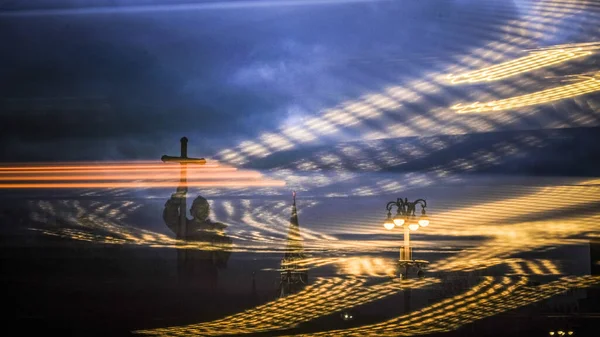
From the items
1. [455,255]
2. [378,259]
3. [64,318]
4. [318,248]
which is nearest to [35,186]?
[64,318]

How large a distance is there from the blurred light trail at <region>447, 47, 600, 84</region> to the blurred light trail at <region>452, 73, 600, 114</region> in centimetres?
36

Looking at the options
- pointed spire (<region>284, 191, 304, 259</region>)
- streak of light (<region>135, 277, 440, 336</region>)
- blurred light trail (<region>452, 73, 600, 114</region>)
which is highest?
blurred light trail (<region>452, 73, 600, 114</region>)

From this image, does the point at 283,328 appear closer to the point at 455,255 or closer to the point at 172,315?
the point at 172,315

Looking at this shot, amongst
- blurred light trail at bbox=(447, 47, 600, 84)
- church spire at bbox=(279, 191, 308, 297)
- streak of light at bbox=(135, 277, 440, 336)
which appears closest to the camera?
blurred light trail at bbox=(447, 47, 600, 84)

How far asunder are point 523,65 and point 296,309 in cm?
606

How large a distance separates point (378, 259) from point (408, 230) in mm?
3074

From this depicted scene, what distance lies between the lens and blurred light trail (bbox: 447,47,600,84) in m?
8.38

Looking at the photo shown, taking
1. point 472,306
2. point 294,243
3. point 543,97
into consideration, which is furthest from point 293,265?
point 543,97

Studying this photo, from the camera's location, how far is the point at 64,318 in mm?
11094

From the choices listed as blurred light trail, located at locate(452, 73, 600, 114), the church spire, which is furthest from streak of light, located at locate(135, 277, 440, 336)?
blurred light trail, located at locate(452, 73, 600, 114)

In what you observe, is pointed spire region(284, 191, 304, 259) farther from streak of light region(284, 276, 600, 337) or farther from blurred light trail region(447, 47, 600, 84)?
blurred light trail region(447, 47, 600, 84)

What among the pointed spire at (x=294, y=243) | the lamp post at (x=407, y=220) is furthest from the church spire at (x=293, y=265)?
the lamp post at (x=407, y=220)

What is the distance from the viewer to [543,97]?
29.0 ft

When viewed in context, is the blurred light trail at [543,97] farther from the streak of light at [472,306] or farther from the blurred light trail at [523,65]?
the streak of light at [472,306]
